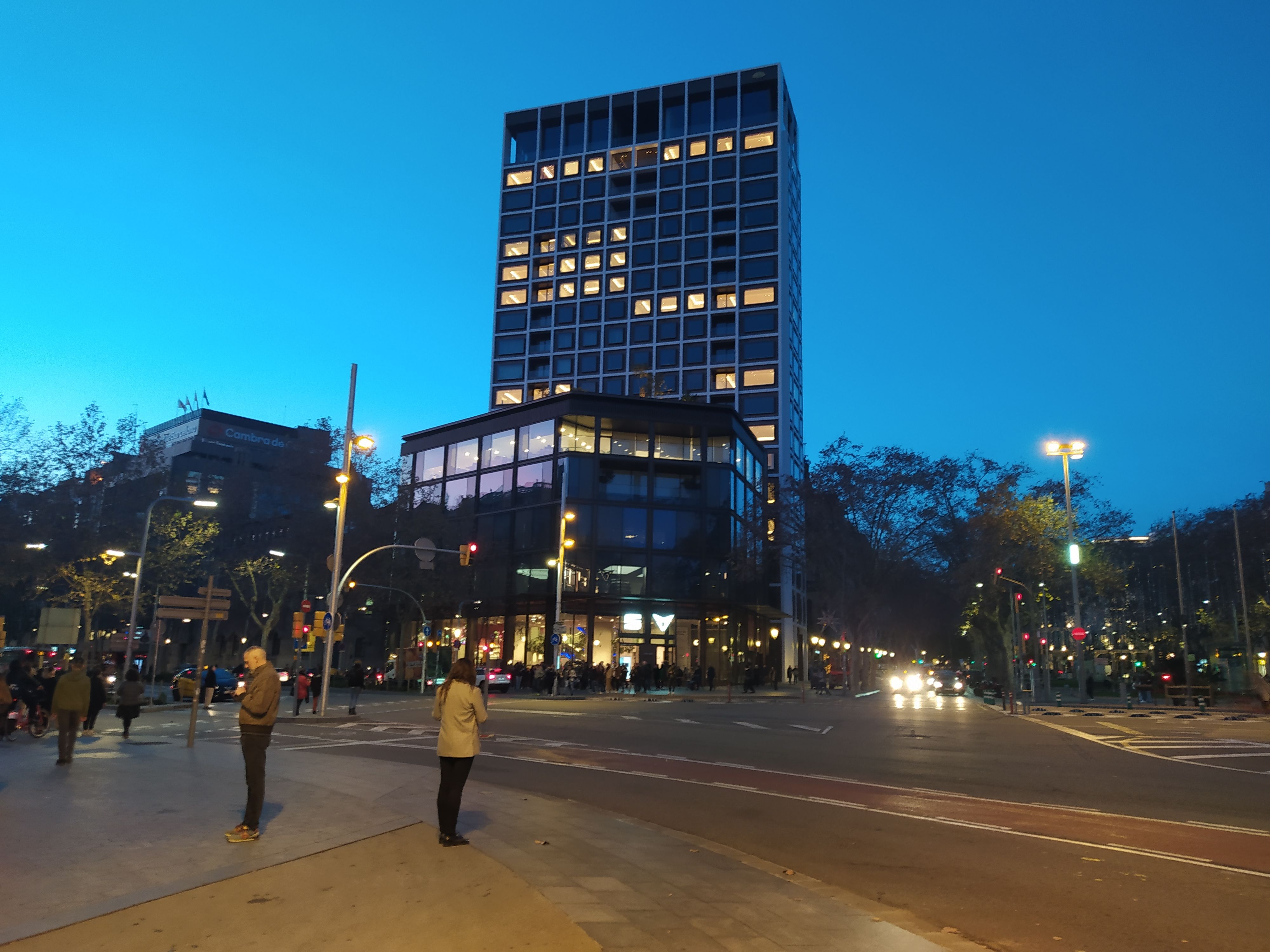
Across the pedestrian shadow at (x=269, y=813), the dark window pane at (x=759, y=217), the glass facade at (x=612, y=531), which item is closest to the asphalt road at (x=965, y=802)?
the pedestrian shadow at (x=269, y=813)

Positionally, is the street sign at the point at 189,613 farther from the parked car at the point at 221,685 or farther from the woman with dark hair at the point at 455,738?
the parked car at the point at 221,685

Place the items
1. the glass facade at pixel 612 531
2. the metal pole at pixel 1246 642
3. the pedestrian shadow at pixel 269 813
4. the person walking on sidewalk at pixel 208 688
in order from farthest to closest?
the glass facade at pixel 612 531 → the metal pole at pixel 1246 642 → the person walking on sidewalk at pixel 208 688 → the pedestrian shadow at pixel 269 813

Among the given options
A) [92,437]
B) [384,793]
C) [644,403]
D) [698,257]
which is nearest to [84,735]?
[384,793]

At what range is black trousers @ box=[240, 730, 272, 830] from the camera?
26.2 ft

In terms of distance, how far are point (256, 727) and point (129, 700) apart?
13741mm

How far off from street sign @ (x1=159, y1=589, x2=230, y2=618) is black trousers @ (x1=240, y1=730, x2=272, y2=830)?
13.2m

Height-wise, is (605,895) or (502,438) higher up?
(502,438)

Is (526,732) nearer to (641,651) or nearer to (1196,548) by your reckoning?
(641,651)

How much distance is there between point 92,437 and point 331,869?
48.0 metres

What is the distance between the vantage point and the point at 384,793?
10.9m

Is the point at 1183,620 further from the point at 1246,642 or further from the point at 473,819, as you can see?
the point at 473,819

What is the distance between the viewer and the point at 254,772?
817 cm

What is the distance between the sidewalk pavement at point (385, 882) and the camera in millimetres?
5352

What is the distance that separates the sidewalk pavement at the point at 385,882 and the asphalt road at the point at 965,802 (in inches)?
41.3
